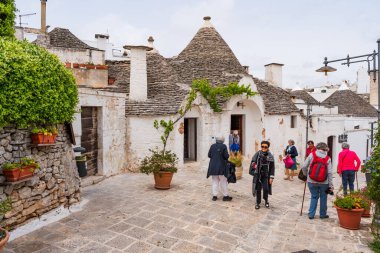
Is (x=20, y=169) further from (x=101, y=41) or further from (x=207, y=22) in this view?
(x=101, y=41)

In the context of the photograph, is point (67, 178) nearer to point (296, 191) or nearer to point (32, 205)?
point (32, 205)

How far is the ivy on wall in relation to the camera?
16.1ft

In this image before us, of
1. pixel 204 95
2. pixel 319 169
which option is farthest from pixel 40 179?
pixel 204 95

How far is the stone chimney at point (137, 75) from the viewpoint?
40.6 feet

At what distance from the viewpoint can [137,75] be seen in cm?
1251

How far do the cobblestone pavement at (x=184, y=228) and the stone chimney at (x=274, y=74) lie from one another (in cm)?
1399

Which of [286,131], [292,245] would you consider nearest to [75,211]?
[292,245]

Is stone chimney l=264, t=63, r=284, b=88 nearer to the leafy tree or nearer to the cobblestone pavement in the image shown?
the cobblestone pavement

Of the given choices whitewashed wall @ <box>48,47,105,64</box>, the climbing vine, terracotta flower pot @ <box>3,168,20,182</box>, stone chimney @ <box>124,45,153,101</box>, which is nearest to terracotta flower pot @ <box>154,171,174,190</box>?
the climbing vine

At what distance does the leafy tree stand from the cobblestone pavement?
407 cm

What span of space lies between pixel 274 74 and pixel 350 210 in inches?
641

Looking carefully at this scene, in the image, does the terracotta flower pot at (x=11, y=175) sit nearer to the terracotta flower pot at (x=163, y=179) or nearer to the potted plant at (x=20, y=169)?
the potted plant at (x=20, y=169)

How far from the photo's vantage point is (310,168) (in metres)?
6.50

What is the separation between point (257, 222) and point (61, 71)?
16.7 ft
